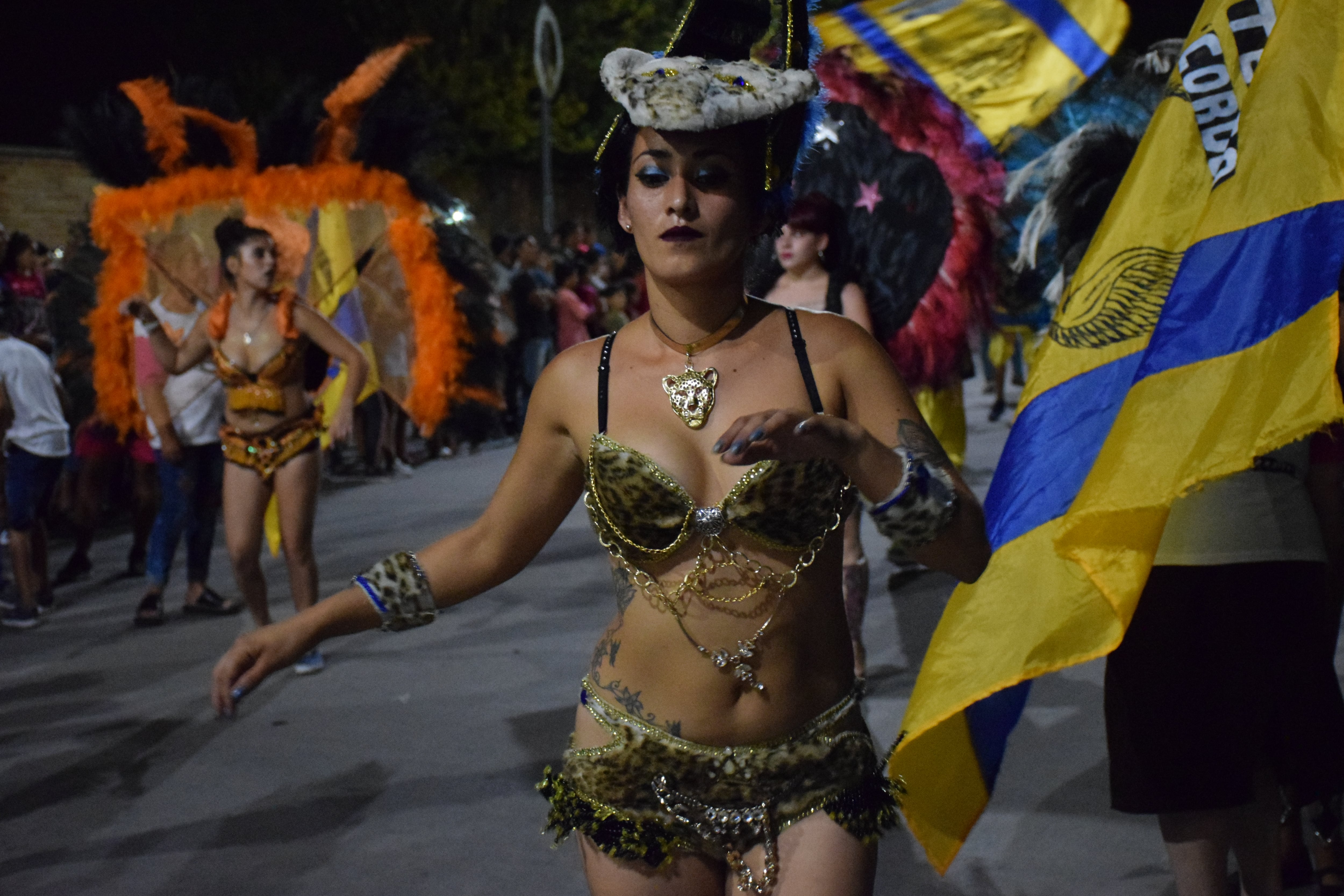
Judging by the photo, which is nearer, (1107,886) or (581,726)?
(581,726)

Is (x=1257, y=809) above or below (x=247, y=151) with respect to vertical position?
below

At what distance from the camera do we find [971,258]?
6.05m

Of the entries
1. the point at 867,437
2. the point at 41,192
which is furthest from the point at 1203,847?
the point at 41,192

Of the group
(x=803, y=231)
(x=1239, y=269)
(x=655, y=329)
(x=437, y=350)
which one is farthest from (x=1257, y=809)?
(x=437, y=350)

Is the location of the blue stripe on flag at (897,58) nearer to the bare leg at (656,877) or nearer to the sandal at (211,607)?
the bare leg at (656,877)

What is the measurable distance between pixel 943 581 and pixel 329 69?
23502mm

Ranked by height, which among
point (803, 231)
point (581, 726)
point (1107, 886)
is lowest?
point (1107, 886)

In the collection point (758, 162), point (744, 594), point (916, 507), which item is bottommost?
point (744, 594)

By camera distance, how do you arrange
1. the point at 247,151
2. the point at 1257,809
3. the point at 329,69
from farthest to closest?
1. the point at 329,69
2. the point at 247,151
3. the point at 1257,809

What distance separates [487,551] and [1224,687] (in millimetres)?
1593

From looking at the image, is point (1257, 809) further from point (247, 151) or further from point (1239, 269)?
point (247, 151)

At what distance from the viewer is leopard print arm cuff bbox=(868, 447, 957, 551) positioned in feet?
6.34

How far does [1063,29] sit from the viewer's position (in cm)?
543

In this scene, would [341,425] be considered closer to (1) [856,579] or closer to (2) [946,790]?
(1) [856,579]
